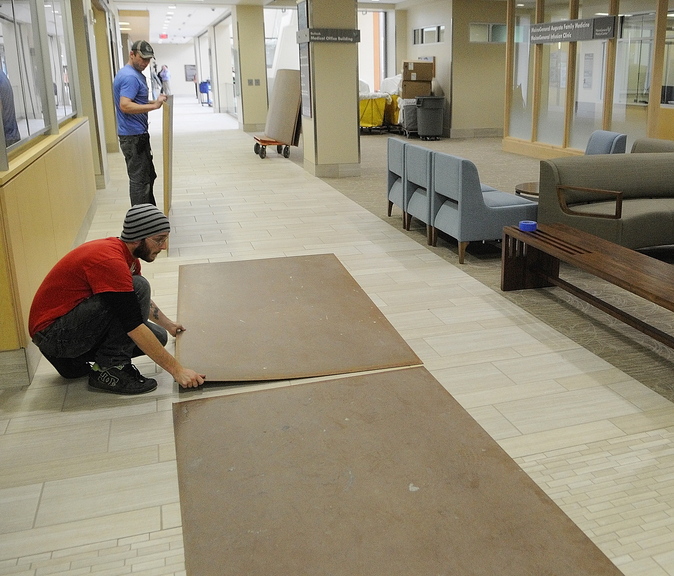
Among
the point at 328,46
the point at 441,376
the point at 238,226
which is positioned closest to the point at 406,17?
the point at 328,46

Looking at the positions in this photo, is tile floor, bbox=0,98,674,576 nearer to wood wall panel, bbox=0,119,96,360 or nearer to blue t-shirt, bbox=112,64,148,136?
wood wall panel, bbox=0,119,96,360

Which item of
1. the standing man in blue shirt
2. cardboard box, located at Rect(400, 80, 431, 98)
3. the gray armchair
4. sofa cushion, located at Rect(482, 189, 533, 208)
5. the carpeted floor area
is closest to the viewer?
the carpeted floor area

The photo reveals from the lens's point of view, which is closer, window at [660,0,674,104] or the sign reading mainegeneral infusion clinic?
window at [660,0,674,104]

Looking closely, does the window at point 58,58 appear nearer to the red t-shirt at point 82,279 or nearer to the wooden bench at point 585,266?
the red t-shirt at point 82,279

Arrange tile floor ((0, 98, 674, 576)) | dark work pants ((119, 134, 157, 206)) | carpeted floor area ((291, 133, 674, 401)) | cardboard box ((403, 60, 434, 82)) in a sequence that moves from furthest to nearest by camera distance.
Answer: cardboard box ((403, 60, 434, 82)), dark work pants ((119, 134, 157, 206)), carpeted floor area ((291, 133, 674, 401)), tile floor ((0, 98, 674, 576))

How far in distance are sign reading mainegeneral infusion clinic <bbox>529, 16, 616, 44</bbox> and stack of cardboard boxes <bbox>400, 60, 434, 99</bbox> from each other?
3.45 meters

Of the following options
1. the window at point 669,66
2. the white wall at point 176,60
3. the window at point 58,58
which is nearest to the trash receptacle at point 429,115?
the window at point 669,66

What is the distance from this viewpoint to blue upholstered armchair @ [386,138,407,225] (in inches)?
237

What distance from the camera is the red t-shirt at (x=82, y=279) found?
2870 millimetres

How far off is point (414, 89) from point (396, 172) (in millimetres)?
8576

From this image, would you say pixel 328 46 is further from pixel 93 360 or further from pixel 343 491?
pixel 343 491

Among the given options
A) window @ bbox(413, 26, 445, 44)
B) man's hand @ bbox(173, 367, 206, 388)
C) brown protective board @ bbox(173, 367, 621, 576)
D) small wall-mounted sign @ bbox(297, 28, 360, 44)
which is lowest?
brown protective board @ bbox(173, 367, 621, 576)

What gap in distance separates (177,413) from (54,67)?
402 centimetres

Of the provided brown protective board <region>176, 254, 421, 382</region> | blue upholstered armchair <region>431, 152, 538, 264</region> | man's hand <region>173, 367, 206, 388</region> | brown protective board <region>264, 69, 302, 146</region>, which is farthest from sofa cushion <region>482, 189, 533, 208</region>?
brown protective board <region>264, 69, 302, 146</region>
